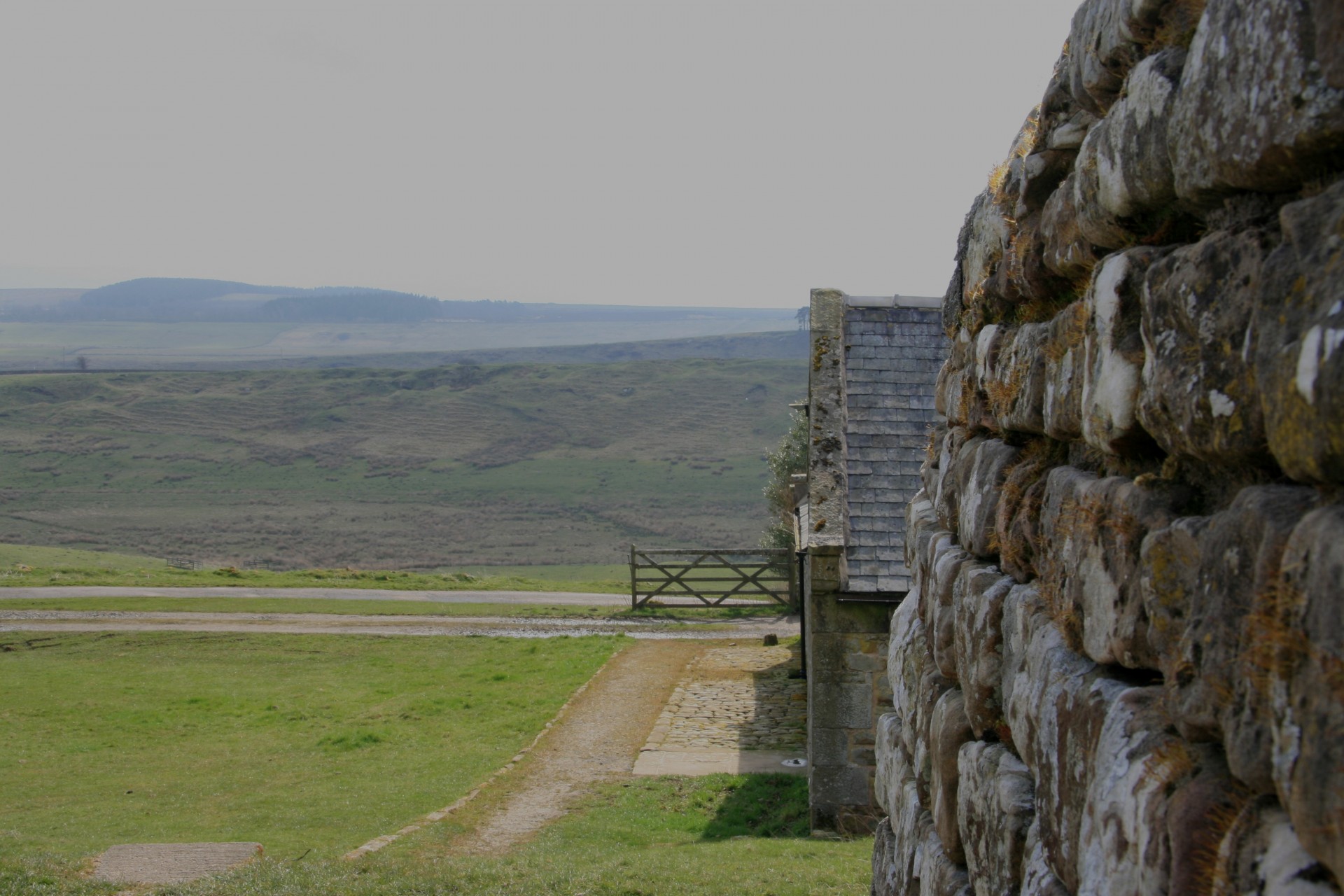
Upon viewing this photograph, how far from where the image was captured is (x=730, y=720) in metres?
19.0

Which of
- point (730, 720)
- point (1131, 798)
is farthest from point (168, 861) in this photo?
point (1131, 798)

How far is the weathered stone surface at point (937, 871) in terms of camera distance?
12.0 feet

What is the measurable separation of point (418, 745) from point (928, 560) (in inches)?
596

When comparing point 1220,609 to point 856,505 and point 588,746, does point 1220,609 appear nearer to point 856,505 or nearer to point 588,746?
point 856,505

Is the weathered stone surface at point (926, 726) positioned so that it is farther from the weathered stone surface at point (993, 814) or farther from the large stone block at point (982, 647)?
the weathered stone surface at point (993, 814)

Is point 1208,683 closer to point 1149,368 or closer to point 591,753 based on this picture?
point 1149,368

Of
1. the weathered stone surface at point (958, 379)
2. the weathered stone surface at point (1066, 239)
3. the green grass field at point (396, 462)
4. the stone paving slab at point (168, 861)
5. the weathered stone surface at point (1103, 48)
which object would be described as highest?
the weathered stone surface at point (1103, 48)

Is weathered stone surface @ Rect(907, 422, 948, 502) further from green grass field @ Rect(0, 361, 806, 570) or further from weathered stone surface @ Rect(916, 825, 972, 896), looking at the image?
green grass field @ Rect(0, 361, 806, 570)

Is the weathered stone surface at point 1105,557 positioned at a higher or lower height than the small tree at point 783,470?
higher

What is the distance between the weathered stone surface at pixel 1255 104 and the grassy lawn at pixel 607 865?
820 cm

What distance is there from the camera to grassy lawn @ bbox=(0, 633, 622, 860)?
1374cm

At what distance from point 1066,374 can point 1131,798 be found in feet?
3.91

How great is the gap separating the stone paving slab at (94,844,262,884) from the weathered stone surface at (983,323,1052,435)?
9074 mm

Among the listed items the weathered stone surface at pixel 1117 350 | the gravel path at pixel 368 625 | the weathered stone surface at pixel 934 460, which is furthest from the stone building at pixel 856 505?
the gravel path at pixel 368 625
